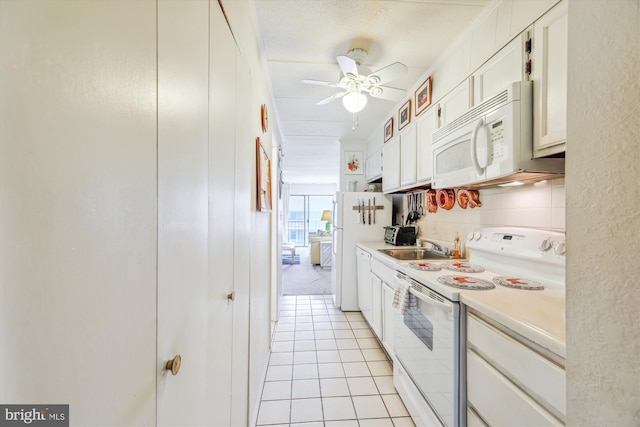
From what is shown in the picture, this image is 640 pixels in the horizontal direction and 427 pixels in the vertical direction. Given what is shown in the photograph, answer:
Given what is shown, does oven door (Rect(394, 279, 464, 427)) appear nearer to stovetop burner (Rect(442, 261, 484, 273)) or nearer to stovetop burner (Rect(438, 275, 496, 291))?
stovetop burner (Rect(438, 275, 496, 291))

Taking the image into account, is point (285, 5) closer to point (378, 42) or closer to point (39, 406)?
point (378, 42)

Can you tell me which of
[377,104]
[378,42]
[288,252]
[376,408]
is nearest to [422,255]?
[376,408]

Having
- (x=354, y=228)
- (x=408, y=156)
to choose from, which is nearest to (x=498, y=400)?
(x=408, y=156)

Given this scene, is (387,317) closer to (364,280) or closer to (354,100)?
(364,280)

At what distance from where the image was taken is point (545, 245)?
53.1 inches

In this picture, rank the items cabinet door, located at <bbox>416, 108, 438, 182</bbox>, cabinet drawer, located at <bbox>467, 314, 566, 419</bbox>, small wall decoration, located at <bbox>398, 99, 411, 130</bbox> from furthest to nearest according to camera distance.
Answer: small wall decoration, located at <bbox>398, 99, 411, 130</bbox> → cabinet door, located at <bbox>416, 108, 438, 182</bbox> → cabinet drawer, located at <bbox>467, 314, 566, 419</bbox>

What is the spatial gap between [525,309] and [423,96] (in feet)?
6.06

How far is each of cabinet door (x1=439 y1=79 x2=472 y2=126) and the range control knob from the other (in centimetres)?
90

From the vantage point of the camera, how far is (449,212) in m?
2.43

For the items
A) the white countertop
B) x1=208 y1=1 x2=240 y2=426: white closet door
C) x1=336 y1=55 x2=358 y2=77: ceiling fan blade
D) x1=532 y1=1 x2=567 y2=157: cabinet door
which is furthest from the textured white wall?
x1=336 y1=55 x2=358 y2=77: ceiling fan blade

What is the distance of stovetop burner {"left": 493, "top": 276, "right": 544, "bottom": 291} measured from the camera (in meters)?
1.29

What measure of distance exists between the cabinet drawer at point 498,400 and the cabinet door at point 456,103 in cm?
145

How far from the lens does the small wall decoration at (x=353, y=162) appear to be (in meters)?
4.14

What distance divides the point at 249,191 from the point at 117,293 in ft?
3.47
